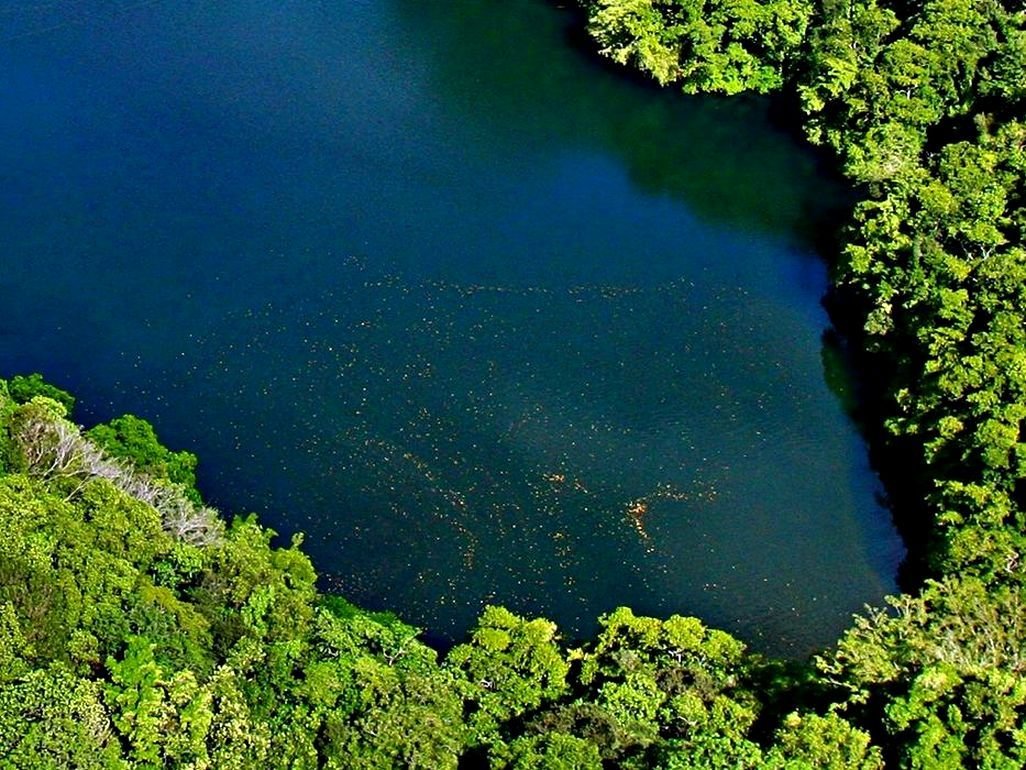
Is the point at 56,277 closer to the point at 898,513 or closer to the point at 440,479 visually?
the point at 440,479

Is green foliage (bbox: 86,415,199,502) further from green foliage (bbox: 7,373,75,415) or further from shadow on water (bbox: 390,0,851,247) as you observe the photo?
shadow on water (bbox: 390,0,851,247)

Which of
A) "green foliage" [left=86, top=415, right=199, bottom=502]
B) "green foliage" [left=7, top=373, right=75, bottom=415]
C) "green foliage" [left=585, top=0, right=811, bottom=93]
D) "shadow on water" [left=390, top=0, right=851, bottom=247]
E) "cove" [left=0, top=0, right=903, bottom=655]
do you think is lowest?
"green foliage" [left=7, top=373, right=75, bottom=415]

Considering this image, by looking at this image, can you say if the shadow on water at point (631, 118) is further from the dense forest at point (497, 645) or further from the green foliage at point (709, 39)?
the dense forest at point (497, 645)

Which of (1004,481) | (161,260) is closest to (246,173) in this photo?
(161,260)

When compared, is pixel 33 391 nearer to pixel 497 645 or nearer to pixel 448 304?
pixel 448 304

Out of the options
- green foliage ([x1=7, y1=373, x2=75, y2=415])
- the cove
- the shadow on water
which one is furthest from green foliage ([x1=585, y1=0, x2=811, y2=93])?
green foliage ([x1=7, y1=373, x2=75, y2=415])

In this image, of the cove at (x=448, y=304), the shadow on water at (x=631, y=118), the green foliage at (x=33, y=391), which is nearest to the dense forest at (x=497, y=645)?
the green foliage at (x=33, y=391)
